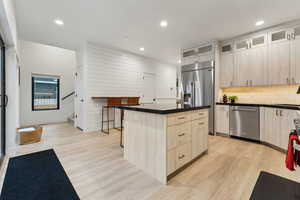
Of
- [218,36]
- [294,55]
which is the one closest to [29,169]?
[218,36]

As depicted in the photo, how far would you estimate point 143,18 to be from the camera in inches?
117

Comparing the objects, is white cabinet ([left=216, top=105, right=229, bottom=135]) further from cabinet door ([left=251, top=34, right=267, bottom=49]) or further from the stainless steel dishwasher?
cabinet door ([left=251, top=34, right=267, bottom=49])

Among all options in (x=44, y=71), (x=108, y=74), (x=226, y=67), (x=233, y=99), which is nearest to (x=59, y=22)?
(x=108, y=74)

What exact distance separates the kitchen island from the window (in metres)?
4.99

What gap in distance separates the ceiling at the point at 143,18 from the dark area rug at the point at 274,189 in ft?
8.99

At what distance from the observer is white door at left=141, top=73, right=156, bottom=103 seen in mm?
5887

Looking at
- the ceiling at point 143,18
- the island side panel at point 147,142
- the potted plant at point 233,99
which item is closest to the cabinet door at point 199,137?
the island side panel at point 147,142

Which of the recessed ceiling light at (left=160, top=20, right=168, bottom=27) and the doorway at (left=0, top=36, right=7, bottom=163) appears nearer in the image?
the doorway at (left=0, top=36, right=7, bottom=163)

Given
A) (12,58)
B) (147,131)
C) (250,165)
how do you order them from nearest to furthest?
(147,131), (250,165), (12,58)

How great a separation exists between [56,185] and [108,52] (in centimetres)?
403

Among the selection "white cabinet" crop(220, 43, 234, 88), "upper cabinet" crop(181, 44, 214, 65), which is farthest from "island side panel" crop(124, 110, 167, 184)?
"upper cabinet" crop(181, 44, 214, 65)

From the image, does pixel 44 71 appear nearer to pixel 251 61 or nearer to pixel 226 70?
pixel 226 70

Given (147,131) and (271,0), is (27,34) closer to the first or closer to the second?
(147,131)

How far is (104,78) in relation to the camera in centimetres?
457
